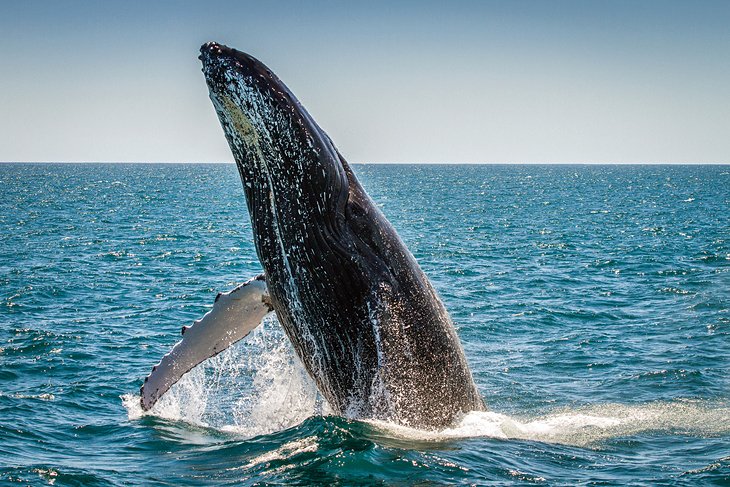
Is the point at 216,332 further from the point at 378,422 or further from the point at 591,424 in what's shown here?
the point at 591,424

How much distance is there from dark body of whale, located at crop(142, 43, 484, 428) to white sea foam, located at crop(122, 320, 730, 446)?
50cm

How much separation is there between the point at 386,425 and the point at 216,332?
2340 millimetres

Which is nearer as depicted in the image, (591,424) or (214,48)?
(214,48)

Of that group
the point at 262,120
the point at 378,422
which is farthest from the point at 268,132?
the point at 378,422

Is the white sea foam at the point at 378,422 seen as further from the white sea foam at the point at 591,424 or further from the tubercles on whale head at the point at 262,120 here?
the tubercles on whale head at the point at 262,120

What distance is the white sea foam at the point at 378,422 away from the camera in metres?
9.22

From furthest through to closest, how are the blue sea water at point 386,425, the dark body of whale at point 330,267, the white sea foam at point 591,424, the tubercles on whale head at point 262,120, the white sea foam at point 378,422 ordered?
1. the white sea foam at point 378,422
2. the white sea foam at point 591,424
3. the blue sea water at point 386,425
4. the dark body of whale at point 330,267
5. the tubercles on whale head at point 262,120

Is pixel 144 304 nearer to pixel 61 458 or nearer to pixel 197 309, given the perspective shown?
pixel 197 309

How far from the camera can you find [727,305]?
76.7 feet

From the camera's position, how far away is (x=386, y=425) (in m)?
8.19

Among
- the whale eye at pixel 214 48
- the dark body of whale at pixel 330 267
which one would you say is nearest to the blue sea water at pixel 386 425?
the dark body of whale at pixel 330 267

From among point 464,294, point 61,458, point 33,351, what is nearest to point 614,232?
point 464,294

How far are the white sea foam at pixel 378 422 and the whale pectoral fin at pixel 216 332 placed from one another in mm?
643

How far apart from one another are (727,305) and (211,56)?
20.2m
